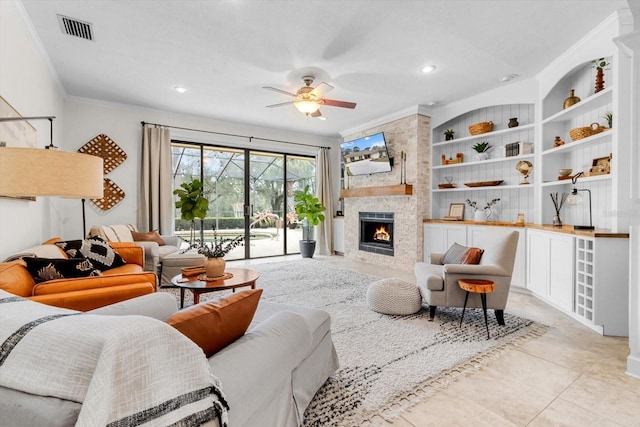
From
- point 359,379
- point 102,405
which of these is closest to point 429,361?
point 359,379

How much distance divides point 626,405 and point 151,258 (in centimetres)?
445

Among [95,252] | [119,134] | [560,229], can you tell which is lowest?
[95,252]

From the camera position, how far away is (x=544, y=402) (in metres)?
1.75

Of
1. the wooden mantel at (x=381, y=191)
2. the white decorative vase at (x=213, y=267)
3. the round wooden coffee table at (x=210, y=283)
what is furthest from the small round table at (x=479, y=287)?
the wooden mantel at (x=381, y=191)

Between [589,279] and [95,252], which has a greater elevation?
[95,252]

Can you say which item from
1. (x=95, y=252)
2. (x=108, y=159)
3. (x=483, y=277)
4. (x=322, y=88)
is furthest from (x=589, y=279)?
(x=108, y=159)

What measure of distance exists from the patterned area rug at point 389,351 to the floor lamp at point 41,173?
5.32ft

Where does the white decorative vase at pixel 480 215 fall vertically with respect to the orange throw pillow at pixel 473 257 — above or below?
above

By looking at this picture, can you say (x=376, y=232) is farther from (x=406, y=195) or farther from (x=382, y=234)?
(x=406, y=195)

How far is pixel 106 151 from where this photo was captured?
4.87 meters

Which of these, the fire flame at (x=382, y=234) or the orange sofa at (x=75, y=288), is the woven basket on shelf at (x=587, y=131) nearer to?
the fire flame at (x=382, y=234)

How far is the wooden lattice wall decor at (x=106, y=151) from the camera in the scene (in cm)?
475

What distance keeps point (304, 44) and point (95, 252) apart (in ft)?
9.59

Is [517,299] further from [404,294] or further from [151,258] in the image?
[151,258]
